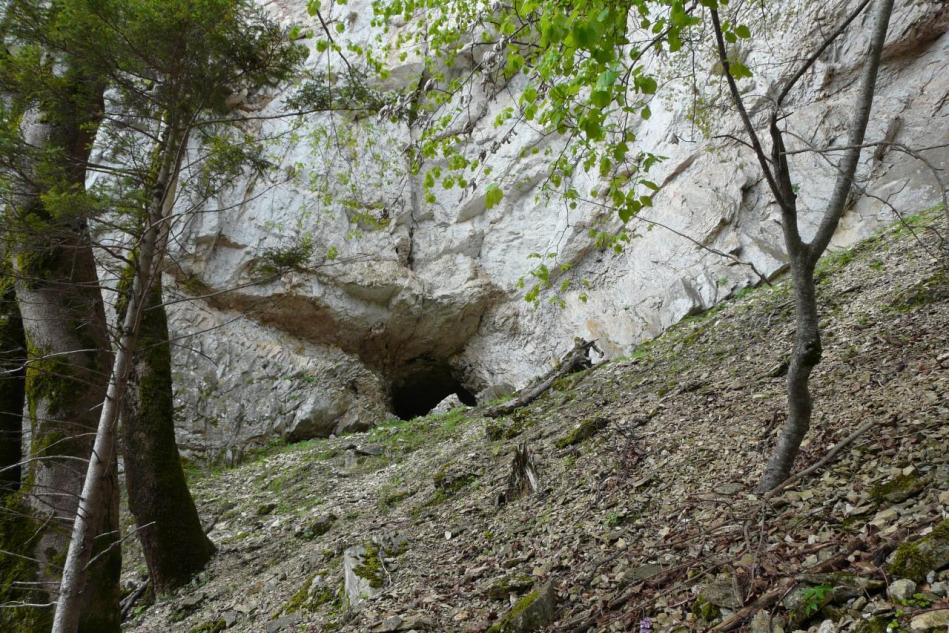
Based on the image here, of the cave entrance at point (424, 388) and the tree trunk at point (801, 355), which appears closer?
the tree trunk at point (801, 355)

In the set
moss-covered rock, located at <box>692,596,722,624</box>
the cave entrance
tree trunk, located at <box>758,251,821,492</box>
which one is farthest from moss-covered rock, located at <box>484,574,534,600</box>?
the cave entrance

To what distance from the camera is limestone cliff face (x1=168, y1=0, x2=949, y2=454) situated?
8992 millimetres

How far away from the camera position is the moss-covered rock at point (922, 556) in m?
1.69

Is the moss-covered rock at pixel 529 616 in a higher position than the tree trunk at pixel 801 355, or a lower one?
lower

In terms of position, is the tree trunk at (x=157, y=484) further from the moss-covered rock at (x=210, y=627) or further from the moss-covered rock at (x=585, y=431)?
the moss-covered rock at (x=585, y=431)

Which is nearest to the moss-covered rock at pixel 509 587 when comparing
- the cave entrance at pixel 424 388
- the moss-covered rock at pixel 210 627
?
the moss-covered rock at pixel 210 627

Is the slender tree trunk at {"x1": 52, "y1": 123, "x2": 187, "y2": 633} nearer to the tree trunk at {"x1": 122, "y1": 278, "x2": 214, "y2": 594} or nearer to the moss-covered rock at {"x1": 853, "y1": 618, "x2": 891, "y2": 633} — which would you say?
the tree trunk at {"x1": 122, "y1": 278, "x2": 214, "y2": 594}

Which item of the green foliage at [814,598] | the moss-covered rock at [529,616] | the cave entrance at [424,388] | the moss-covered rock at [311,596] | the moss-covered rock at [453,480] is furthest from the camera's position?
the cave entrance at [424,388]

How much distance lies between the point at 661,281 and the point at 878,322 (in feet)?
21.1

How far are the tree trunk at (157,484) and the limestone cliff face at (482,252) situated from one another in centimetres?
350

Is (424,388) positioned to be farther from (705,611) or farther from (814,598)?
(814,598)

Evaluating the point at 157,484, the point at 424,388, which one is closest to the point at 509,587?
the point at 157,484

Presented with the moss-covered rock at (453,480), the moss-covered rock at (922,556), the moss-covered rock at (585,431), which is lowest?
the moss-covered rock at (922,556)

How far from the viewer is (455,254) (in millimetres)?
14109
